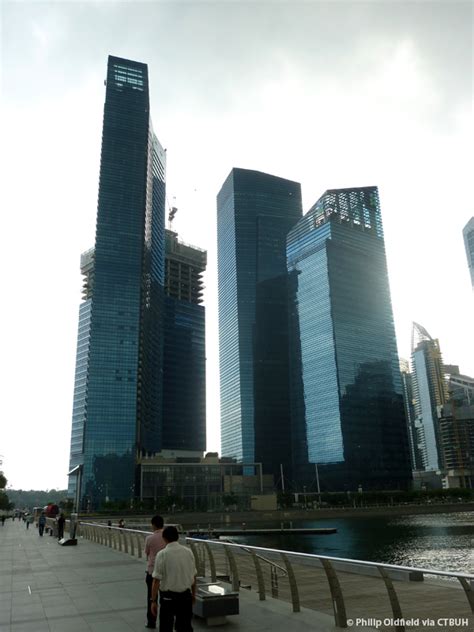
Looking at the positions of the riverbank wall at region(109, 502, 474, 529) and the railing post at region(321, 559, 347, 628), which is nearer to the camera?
the railing post at region(321, 559, 347, 628)

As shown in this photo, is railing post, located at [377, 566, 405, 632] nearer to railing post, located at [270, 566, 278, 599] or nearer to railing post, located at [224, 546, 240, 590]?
railing post, located at [224, 546, 240, 590]

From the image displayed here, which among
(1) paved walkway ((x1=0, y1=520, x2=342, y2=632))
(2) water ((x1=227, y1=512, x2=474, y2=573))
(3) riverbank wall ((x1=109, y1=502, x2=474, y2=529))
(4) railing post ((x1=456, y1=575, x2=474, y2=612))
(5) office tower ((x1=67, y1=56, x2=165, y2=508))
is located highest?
(5) office tower ((x1=67, y1=56, x2=165, y2=508))

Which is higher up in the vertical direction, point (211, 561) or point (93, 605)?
point (211, 561)

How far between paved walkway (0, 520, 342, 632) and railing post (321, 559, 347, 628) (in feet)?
0.61

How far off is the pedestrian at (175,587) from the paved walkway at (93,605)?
1934mm

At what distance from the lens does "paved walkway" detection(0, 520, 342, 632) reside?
989 cm

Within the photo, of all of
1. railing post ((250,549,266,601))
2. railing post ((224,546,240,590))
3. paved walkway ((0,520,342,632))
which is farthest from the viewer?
railing post ((224,546,240,590))

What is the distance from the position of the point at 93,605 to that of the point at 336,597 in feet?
19.4

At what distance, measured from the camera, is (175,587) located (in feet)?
26.4

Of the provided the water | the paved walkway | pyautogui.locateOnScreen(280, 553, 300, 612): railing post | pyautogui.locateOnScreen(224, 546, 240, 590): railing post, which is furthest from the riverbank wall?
pyautogui.locateOnScreen(280, 553, 300, 612): railing post

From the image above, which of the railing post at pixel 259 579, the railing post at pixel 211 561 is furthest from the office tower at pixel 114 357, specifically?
the railing post at pixel 259 579

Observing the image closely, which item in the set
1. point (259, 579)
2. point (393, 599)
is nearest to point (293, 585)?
point (259, 579)

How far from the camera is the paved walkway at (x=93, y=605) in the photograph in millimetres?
9891

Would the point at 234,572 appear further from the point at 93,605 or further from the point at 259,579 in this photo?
the point at 93,605
